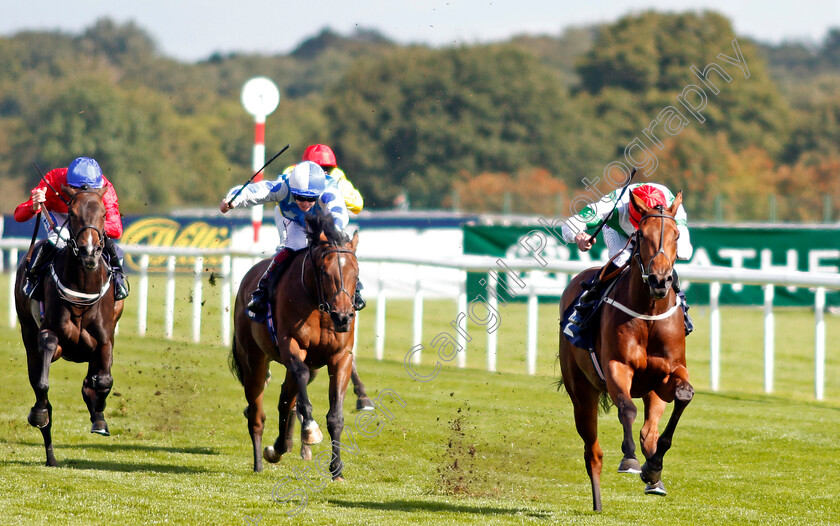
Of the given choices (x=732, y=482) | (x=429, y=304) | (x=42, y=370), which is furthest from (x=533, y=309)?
(x=429, y=304)

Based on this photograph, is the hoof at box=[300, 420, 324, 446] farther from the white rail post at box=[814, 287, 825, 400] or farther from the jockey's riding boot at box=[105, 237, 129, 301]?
the white rail post at box=[814, 287, 825, 400]

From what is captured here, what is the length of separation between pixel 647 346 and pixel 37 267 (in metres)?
3.59

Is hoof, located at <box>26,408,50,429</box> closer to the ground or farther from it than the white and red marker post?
closer to the ground

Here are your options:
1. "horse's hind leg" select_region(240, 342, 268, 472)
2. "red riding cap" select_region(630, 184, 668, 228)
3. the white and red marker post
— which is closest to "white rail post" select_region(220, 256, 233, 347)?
the white and red marker post

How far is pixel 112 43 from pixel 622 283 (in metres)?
68.0

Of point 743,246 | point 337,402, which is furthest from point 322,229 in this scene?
point 743,246

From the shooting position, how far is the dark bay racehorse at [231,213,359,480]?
18.9 feet

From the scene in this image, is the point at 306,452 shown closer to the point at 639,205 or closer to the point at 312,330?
the point at 312,330

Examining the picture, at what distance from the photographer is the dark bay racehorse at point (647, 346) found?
5.09m

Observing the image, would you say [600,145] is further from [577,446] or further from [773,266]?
[577,446]

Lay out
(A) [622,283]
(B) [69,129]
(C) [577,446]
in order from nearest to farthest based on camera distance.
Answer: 1. (A) [622,283]
2. (C) [577,446]
3. (B) [69,129]

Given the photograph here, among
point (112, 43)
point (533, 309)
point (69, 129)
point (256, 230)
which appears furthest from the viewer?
point (112, 43)

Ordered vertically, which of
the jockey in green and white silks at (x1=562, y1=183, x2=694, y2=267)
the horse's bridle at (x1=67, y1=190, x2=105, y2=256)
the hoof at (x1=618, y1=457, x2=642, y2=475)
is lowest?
the hoof at (x1=618, y1=457, x2=642, y2=475)

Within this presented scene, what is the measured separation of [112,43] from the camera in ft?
228
